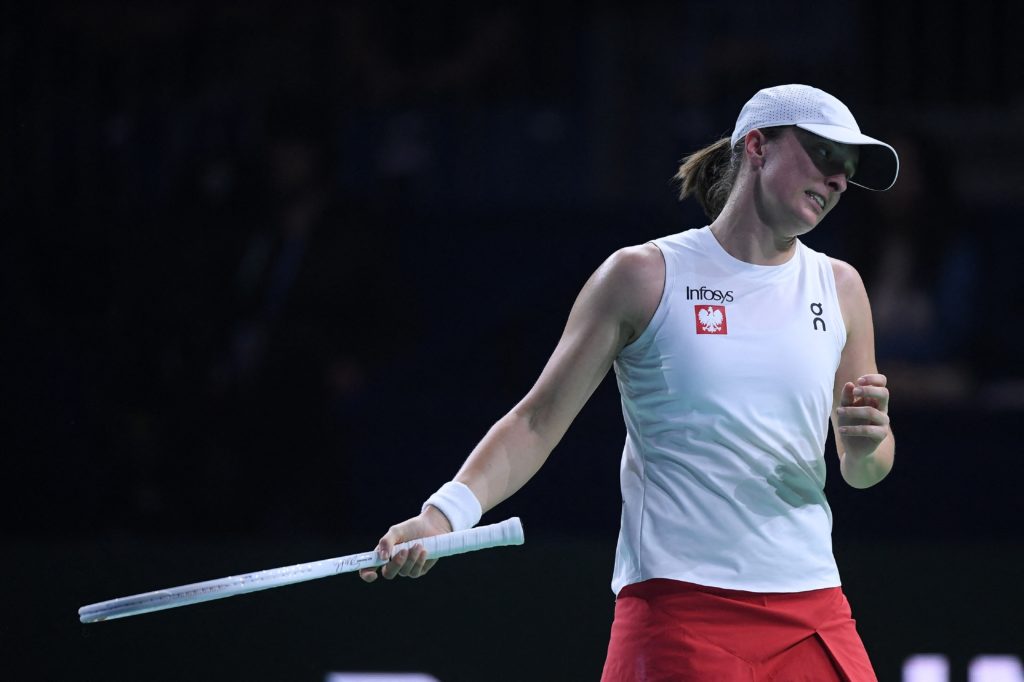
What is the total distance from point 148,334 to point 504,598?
5.86 feet

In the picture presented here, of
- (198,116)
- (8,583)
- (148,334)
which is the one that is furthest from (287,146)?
(8,583)

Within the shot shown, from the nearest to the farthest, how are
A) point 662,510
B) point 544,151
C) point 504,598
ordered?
point 662,510, point 504,598, point 544,151

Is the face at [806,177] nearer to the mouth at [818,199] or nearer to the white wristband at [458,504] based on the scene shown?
the mouth at [818,199]

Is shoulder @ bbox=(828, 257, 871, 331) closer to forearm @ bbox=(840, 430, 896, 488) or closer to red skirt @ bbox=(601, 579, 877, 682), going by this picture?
forearm @ bbox=(840, 430, 896, 488)

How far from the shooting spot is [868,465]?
298 centimetres

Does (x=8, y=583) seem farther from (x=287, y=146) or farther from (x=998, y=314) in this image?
(x=998, y=314)

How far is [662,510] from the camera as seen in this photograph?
2.81 meters

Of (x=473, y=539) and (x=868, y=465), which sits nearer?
(x=473, y=539)

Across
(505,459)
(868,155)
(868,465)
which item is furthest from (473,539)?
(868,155)

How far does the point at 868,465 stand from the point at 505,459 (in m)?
0.78

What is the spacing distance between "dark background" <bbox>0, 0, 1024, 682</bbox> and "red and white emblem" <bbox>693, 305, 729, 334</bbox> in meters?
1.87

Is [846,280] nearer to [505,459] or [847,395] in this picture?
[847,395]

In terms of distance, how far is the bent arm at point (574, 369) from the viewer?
2871mm

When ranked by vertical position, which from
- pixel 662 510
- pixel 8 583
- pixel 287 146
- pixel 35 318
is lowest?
pixel 8 583
